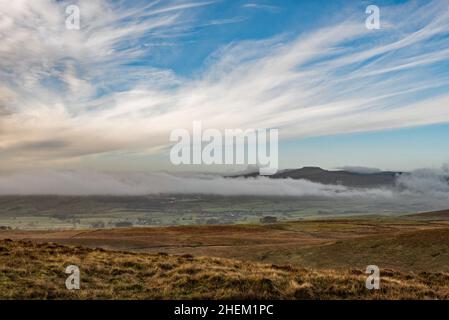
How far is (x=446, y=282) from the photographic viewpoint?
1113 inches

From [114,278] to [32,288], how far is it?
510 centimetres

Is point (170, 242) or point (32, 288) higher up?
point (32, 288)


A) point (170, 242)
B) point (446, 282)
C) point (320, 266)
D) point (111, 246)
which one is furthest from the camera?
point (170, 242)

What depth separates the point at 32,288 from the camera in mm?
21703
